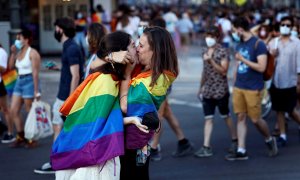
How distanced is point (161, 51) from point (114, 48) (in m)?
0.38

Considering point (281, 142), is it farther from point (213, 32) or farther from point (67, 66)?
point (67, 66)

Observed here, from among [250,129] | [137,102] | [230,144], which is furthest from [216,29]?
[137,102]

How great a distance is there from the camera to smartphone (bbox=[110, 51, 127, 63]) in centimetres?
483

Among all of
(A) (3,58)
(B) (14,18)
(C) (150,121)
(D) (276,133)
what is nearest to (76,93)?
(C) (150,121)

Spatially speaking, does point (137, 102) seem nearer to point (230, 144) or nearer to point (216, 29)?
point (216, 29)

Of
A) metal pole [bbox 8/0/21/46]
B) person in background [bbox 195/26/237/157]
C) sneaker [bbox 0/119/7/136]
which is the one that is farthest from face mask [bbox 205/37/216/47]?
metal pole [bbox 8/0/21/46]

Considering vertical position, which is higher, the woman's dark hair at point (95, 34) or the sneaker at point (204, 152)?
the woman's dark hair at point (95, 34)

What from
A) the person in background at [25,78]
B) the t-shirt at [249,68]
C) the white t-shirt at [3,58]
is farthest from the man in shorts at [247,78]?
the white t-shirt at [3,58]

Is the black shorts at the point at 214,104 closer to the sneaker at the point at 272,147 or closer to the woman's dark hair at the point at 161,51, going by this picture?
the sneaker at the point at 272,147

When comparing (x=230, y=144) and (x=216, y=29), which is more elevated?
(x=216, y=29)

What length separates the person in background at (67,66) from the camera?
823 cm

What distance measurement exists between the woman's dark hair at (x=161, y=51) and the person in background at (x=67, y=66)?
3.21m

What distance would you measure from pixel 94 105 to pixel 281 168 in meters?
4.36

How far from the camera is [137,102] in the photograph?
486 centimetres
